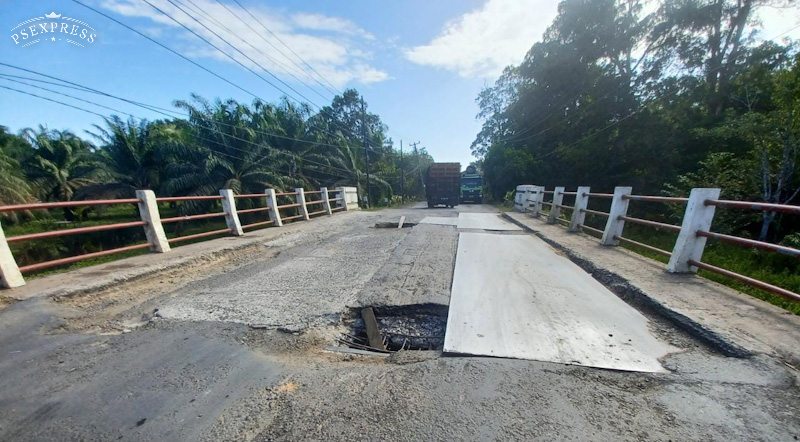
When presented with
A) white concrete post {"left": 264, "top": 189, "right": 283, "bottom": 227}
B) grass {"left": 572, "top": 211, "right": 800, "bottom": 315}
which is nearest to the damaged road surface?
grass {"left": 572, "top": 211, "right": 800, "bottom": 315}

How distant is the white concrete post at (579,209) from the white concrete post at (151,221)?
7.73 m

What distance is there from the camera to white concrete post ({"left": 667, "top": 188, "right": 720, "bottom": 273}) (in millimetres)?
3275

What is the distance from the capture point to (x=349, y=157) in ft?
83.1

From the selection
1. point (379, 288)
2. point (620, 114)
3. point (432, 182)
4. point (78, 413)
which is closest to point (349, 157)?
point (432, 182)

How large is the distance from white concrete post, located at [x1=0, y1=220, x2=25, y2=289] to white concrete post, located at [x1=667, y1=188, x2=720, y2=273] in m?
7.08

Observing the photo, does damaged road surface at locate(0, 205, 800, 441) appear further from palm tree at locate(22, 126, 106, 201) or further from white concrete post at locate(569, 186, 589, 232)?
palm tree at locate(22, 126, 106, 201)

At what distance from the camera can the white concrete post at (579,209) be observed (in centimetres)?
653

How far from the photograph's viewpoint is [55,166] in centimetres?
2325

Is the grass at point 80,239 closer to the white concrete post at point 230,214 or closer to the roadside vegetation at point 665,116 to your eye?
the white concrete post at point 230,214

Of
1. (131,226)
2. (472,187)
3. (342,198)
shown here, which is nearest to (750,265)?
(131,226)

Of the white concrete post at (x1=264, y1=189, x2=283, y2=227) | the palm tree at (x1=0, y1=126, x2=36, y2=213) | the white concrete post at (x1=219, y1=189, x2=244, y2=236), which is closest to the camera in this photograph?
the white concrete post at (x1=219, y1=189, x2=244, y2=236)

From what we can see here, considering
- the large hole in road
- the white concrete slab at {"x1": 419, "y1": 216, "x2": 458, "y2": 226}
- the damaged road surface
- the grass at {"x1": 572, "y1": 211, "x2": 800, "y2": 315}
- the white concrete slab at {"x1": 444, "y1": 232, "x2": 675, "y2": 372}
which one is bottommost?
the grass at {"x1": 572, "y1": 211, "x2": 800, "y2": 315}

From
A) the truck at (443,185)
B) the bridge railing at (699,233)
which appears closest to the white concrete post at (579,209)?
the bridge railing at (699,233)

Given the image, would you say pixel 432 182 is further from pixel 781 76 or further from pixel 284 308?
pixel 284 308
